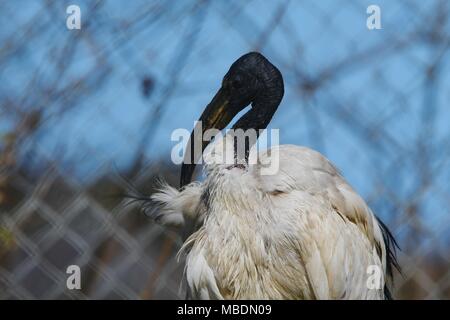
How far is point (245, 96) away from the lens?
2.95m

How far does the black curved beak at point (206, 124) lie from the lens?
292cm

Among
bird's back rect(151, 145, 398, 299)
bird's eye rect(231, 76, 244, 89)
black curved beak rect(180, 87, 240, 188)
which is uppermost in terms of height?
bird's eye rect(231, 76, 244, 89)

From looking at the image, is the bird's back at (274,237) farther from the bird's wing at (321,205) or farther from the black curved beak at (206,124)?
the black curved beak at (206,124)

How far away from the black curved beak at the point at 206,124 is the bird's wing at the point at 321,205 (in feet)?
0.61

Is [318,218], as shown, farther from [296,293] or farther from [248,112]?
[248,112]

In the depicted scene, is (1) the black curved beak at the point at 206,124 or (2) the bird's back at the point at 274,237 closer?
(2) the bird's back at the point at 274,237

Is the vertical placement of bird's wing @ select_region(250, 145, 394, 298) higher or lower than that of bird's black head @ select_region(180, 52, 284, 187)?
lower

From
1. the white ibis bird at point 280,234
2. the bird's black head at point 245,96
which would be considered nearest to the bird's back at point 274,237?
the white ibis bird at point 280,234

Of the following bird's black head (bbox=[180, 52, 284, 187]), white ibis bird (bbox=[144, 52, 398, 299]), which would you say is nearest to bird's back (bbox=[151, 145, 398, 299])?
white ibis bird (bbox=[144, 52, 398, 299])

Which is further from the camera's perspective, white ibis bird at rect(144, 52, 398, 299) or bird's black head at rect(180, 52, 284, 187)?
bird's black head at rect(180, 52, 284, 187)

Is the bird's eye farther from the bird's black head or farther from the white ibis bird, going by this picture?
the white ibis bird

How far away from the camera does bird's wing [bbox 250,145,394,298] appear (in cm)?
270

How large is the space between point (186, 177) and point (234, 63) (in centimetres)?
34
